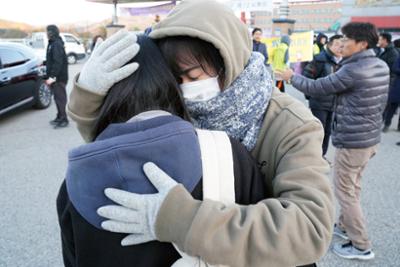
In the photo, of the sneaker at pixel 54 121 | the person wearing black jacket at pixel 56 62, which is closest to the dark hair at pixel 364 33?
the person wearing black jacket at pixel 56 62

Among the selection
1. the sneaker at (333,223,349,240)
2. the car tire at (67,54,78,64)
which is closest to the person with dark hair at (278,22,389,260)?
the sneaker at (333,223,349,240)

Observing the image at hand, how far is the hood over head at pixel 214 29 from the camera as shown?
3.04 feet

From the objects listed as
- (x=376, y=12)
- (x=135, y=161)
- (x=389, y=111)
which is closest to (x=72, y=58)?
(x=389, y=111)

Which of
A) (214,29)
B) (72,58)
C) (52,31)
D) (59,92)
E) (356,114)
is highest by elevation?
(214,29)

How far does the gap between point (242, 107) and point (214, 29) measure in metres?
0.25

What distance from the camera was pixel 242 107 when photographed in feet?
3.28

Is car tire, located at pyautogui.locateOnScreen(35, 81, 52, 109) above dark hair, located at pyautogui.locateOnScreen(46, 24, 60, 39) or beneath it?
beneath

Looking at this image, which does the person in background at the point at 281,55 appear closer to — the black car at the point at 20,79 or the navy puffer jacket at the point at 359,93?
the navy puffer jacket at the point at 359,93

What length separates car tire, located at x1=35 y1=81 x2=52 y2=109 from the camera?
7.04m

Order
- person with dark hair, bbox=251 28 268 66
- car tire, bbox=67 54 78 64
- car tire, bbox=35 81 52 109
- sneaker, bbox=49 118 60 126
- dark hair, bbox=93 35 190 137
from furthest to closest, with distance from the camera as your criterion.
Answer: car tire, bbox=67 54 78 64 → person with dark hair, bbox=251 28 268 66 → car tire, bbox=35 81 52 109 → sneaker, bbox=49 118 60 126 → dark hair, bbox=93 35 190 137

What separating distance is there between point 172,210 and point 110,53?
483 mm

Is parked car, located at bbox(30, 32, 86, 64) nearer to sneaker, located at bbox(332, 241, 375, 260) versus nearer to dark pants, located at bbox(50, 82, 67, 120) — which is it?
dark pants, located at bbox(50, 82, 67, 120)

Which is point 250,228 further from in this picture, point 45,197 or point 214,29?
point 45,197

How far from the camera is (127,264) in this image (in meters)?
0.76
